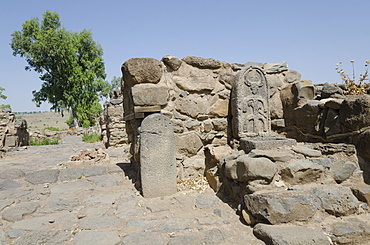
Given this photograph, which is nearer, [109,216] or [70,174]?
[109,216]

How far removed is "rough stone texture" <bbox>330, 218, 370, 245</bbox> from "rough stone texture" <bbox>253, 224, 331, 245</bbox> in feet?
0.44

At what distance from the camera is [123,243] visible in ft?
6.56

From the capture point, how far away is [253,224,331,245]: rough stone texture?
1.82m

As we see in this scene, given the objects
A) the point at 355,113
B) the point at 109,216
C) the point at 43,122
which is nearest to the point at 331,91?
the point at 355,113

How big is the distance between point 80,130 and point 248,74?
1616 centimetres

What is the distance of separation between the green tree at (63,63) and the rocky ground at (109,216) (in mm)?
19358

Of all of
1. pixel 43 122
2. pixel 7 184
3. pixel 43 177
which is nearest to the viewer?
pixel 7 184

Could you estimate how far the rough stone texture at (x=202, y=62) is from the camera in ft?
12.0

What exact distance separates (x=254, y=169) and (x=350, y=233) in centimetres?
91

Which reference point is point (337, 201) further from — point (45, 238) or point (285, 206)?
point (45, 238)

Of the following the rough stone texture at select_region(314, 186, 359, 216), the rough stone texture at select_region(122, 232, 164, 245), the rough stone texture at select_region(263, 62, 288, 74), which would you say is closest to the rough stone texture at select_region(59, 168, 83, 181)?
the rough stone texture at select_region(122, 232, 164, 245)

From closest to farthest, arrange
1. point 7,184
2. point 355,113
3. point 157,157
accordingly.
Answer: point 355,113, point 157,157, point 7,184

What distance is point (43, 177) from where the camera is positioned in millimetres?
4145

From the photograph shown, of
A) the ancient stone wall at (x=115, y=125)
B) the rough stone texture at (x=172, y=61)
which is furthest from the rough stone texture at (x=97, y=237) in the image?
the ancient stone wall at (x=115, y=125)
